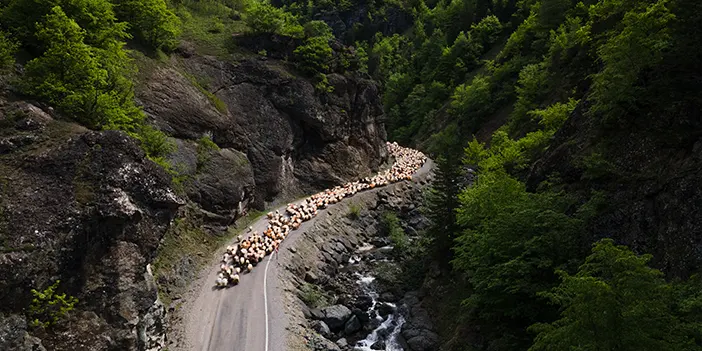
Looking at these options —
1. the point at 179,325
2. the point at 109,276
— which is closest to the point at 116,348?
the point at 109,276

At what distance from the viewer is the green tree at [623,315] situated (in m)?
8.16

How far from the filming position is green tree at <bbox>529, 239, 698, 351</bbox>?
8.16 metres

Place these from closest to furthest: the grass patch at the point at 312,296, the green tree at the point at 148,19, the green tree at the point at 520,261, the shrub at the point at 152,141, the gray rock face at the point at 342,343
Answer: the green tree at the point at 520,261, the gray rock face at the point at 342,343, the shrub at the point at 152,141, the grass patch at the point at 312,296, the green tree at the point at 148,19

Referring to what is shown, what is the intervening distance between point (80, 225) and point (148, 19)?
88.1ft

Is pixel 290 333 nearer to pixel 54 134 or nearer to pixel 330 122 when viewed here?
pixel 54 134

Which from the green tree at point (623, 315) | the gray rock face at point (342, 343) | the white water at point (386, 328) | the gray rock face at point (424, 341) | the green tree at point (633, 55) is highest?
the green tree at point (633, 55)

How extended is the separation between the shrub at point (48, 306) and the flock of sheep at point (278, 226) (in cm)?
1019

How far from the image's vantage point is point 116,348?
15.3 meters

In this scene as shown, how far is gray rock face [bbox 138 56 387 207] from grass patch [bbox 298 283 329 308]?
12442 mm

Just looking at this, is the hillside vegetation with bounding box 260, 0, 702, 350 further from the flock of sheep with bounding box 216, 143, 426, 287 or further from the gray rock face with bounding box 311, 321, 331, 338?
the flock of sheep with bounding box 216, 143, 426, 287

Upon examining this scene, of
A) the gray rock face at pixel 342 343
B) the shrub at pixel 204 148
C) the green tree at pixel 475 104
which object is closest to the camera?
the gray rock face at pixel 342 343

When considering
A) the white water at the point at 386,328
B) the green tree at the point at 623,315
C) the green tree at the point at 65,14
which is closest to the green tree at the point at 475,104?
the white water at the point at 386,328

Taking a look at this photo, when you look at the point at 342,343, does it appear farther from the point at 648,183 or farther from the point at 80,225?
the point at 648,183

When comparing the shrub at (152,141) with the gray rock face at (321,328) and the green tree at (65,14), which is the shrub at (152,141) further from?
the gray rock face at (321,328)
